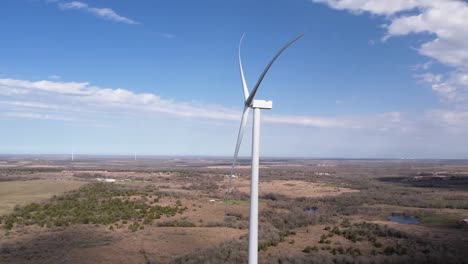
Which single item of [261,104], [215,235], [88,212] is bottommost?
[215,235]

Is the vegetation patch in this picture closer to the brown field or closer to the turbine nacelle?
the brown field

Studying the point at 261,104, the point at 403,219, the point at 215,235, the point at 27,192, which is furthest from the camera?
the point at 27,192

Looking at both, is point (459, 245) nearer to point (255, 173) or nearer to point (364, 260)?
point (364, 260)

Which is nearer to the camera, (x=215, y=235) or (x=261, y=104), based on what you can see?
(x=261, y=104)

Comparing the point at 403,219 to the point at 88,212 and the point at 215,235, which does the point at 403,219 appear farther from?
the point at 88,212

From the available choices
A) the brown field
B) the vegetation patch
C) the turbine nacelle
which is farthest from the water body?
the turbine nacelle

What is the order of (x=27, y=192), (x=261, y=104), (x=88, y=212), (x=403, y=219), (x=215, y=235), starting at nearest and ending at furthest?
(x=261, y=104), (x=215, y=235), (x=88, y=212), (x=403, y=219), (x=27, y=192)

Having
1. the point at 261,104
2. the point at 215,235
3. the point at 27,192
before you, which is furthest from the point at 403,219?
the point at 27,192

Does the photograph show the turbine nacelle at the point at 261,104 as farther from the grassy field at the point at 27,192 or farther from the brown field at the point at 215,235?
the grassy field at the point at 27,192
